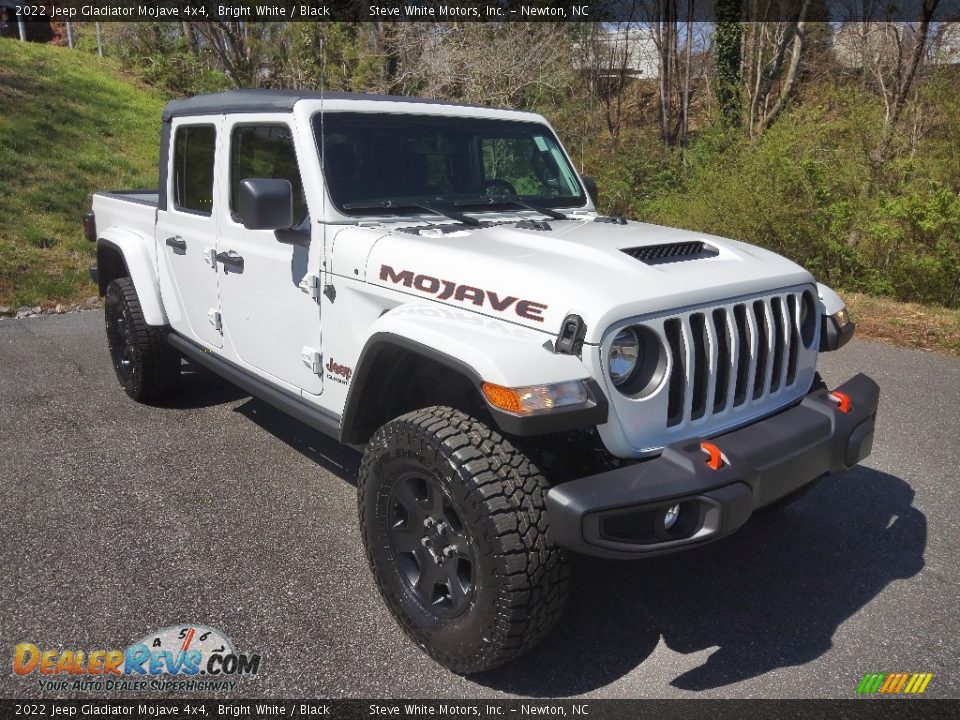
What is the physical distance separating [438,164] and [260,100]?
897mm

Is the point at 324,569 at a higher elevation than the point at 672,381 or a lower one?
lower

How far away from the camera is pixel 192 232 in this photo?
429cm

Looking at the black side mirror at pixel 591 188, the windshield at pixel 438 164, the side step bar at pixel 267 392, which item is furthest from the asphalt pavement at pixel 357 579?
the black side mirror at pixel 591 188

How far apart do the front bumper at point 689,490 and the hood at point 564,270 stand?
18.1 inches

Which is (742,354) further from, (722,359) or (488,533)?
(488,533)

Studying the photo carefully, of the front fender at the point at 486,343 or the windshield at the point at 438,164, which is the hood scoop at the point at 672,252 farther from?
the windshield at the point at 438,164

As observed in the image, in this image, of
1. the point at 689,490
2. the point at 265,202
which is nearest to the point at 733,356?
the point at 689,490

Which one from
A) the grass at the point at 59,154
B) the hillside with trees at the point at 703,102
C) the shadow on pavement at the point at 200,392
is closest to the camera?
the shadow on pavement at the point at 200,392

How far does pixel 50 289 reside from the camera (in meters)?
8.52

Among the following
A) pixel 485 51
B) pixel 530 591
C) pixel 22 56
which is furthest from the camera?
pixel 22 56

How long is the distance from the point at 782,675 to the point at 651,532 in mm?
777

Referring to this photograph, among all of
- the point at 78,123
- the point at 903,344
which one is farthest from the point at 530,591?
the point at 78,123

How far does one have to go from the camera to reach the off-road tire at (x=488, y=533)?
2.34 meters

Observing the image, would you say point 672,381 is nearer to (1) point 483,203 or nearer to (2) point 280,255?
(1) point 483,203
